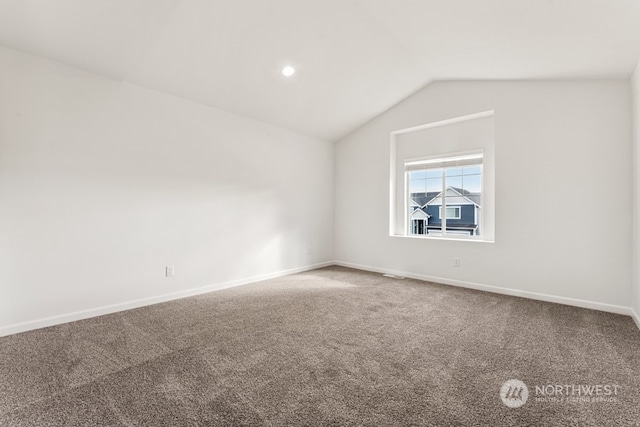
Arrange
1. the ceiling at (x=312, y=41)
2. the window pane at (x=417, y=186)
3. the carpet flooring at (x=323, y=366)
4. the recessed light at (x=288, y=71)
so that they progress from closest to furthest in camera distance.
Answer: the carpet flooring at (x=323, y=366) < the ceiling at (x=312, y=41) < the recessed light at (x=288, y=71) < the window pane at (x=417, y=186)

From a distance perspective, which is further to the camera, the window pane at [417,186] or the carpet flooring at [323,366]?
the window pane at [417,186]

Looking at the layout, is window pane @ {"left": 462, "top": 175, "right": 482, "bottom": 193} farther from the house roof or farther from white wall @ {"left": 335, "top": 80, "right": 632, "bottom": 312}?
white wall @ {"left": 335, "top": 80, "right": 632, "bottom": 312}

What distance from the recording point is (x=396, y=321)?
2840 millimetres

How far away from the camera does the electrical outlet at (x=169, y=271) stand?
3.50 metres

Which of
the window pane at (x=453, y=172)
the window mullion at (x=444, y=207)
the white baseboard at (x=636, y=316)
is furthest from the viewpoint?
the window mullion at (x=444, y=207)

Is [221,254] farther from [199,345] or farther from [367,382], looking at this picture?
[367,382]

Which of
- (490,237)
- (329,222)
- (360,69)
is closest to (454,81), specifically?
(360,69)

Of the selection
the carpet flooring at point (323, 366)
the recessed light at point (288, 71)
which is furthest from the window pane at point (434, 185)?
the recessed light at point (288, 71)

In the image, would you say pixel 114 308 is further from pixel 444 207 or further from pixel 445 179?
pixel 445 179

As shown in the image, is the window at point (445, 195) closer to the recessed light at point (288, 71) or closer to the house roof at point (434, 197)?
the house roof at point (434, 197)

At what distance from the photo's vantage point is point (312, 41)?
123 inches

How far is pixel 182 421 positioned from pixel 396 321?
2007mm

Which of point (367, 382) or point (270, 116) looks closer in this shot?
point (367, 382)

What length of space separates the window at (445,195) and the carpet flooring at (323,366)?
1.44m
